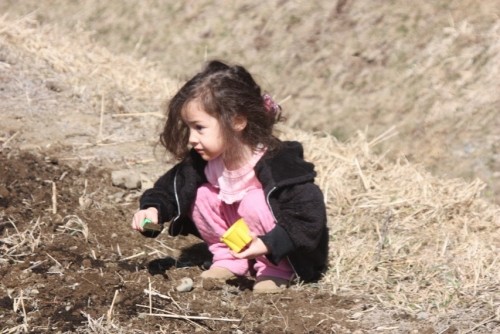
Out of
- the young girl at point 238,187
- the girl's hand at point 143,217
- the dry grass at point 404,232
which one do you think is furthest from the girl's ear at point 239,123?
the dry grass at point 404,232

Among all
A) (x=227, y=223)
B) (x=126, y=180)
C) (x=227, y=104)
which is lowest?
(x=126, y=180)

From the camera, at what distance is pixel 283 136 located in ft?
21.0

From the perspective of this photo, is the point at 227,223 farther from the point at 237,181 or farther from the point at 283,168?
the point at 283,168

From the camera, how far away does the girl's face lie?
4406 millimetres

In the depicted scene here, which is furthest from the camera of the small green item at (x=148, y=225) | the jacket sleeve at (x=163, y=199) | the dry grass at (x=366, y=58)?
the dry grass at (x=366, y=58)

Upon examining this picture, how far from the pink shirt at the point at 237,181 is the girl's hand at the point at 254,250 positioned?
1.11ft

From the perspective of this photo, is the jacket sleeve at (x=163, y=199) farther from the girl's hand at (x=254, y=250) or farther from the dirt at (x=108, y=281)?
the girl's hand at (x=254, y=250)

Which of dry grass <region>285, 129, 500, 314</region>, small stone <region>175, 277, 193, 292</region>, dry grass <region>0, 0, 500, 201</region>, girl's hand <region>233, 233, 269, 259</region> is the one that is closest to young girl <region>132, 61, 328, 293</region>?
girl's hand <region>233, 233, 269, 259</region>

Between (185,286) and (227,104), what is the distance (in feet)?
2.72

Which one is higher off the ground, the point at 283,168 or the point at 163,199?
the point at 283,168

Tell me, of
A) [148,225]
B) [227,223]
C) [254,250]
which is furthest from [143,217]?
[254,250]

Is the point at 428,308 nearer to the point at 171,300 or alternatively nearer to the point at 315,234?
the point at 315,234

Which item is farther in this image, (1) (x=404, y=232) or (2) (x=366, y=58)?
(2) (x=366, y=58)

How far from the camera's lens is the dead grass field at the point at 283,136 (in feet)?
13.9
